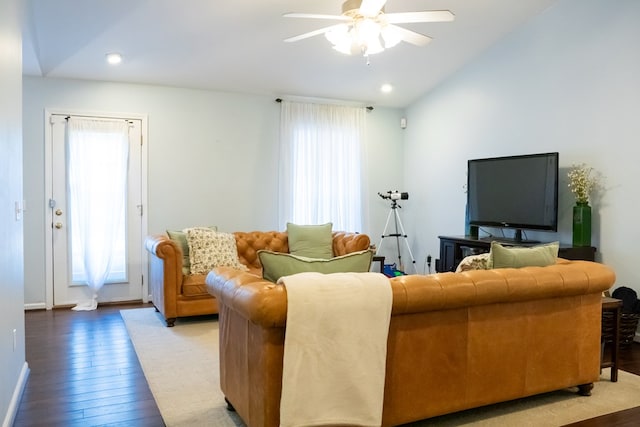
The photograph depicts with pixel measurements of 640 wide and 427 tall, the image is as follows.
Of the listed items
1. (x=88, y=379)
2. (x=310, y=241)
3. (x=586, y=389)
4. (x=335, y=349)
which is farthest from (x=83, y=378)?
(x=586, y=389)

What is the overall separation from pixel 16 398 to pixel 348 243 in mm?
3352

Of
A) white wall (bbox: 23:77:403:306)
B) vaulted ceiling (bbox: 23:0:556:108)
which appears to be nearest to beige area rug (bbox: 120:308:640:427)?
white wall (bbox: 23:77:403:306)

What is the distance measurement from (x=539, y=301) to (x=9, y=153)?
2.93 metres

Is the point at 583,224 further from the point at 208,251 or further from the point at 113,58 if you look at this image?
the point at 113,58

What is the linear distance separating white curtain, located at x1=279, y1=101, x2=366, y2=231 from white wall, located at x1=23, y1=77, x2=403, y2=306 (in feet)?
0.57

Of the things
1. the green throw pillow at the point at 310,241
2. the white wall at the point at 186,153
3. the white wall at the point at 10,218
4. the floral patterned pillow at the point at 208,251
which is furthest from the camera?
the green throw pillow at the point at 310,241

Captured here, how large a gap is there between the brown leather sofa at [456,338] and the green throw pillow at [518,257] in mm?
91

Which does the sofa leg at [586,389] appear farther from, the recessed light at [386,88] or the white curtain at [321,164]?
the recessed light at [386,88]

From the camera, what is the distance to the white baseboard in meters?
2.40

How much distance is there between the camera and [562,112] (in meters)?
4.61

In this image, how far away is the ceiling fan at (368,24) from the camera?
324cm

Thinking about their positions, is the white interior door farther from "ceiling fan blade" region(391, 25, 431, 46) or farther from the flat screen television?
the flat screen television

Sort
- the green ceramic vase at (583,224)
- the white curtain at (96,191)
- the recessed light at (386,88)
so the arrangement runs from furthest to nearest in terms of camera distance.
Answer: the recessed light at (386,88)
the white curtain at (96,191)
the green ceramic vase at (583,224)

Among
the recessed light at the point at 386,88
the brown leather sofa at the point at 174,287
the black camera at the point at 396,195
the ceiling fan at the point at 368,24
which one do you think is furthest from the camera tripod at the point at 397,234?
the ceiling fan at the point at 368,24
